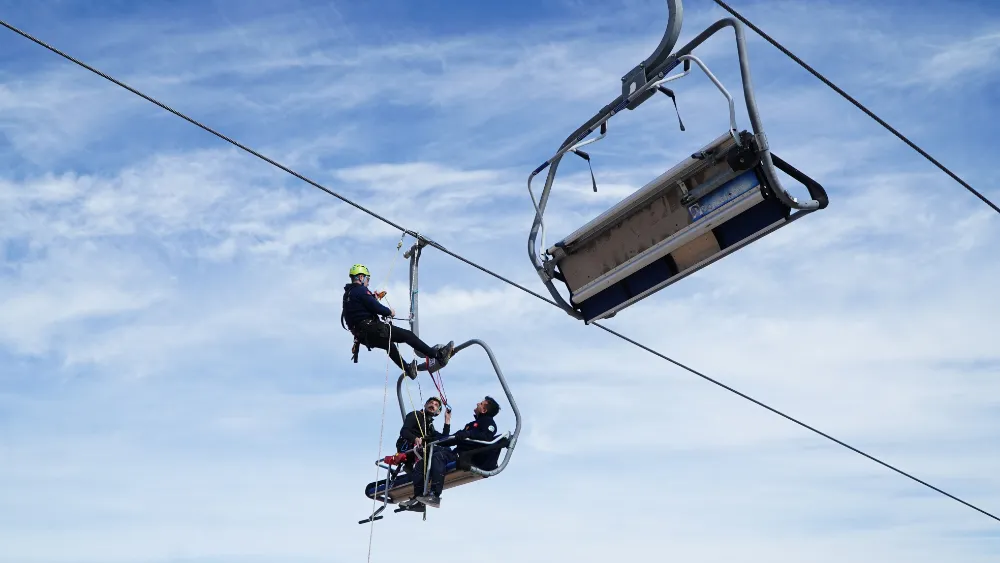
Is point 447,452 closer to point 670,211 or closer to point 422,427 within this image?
point 422,427

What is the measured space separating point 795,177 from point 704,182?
1.93ft

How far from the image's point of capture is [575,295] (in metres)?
9.27

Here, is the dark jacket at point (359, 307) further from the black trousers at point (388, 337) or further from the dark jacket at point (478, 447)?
the dark jacket at point (478, 447)

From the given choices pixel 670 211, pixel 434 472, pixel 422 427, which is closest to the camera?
pixel 670 211

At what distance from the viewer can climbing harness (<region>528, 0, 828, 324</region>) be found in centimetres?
803

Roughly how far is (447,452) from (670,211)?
122 inches

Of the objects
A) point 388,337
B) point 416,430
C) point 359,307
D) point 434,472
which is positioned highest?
point 359,307

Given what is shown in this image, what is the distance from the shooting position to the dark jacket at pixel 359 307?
10.5m

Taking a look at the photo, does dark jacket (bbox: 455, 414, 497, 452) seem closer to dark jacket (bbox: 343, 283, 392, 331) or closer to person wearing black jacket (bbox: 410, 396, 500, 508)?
person wearing black jacket (bbox: 410, 396, 500, 508)

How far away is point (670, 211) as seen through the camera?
8.59m

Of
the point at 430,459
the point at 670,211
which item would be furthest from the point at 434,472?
the point at 670,211

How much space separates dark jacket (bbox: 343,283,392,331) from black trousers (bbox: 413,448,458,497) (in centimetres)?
122

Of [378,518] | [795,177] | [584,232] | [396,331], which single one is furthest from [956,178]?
[378,518]

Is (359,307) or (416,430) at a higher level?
(359,307)
